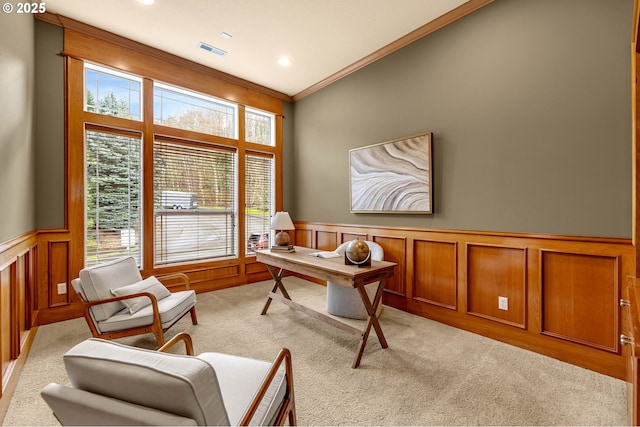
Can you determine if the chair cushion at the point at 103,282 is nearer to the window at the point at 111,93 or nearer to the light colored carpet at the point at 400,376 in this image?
the light colored carpet at the point at 400,376

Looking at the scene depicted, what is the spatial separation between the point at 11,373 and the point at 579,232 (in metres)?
4.16

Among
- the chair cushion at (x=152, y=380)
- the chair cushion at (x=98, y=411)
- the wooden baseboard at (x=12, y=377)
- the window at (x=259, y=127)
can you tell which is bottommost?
the wooden baseboard at (x=12, y=377)

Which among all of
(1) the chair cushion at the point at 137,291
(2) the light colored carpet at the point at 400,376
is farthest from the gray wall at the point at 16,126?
(2) the light colored carpet at the point at 400,376

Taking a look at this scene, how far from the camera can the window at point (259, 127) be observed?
4625mm

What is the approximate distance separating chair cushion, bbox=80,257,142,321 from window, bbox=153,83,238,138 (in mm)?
2067

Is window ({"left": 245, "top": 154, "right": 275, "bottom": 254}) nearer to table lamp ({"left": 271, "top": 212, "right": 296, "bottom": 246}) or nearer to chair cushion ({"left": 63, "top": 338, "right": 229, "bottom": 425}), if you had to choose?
table lamp ({"left": 271, "top": 212, "right": 296, "bottom": 246})

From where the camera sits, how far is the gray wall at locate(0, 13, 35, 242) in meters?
1.87

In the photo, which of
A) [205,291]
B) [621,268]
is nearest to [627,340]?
[621,268]

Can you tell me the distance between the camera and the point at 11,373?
1881 mm

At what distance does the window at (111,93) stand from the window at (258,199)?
1.62 metres

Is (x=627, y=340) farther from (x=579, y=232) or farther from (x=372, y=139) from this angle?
(x=372, y=139)

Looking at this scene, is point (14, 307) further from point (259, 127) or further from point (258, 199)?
point (259, 127)

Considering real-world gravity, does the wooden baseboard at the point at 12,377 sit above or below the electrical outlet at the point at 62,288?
below

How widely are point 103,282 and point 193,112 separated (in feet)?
8.64
